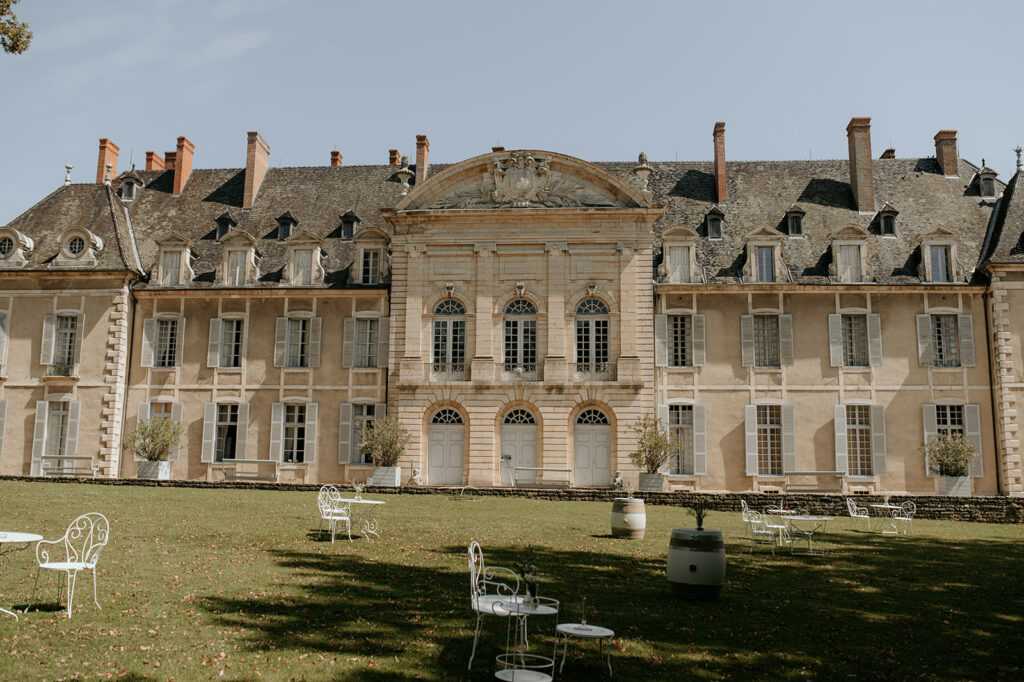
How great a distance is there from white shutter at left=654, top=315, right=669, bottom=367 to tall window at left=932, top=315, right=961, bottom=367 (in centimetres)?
696

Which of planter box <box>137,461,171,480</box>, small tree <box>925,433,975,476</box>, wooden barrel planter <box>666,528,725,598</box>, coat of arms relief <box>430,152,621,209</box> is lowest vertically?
wooden barrel planter <box>666,528,725,598</box>

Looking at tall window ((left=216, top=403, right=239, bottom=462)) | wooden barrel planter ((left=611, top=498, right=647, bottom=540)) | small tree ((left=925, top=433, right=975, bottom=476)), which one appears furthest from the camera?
tall window ((left=216, top=403, right=239, bottom=462))

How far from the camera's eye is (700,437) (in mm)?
24453

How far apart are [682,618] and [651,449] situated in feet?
49.6

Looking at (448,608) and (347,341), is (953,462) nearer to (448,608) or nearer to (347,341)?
(347,341)

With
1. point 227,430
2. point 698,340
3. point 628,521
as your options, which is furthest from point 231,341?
point 628,521

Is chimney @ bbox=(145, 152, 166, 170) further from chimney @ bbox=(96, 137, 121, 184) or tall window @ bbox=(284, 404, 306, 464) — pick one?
tall window @ bbox=(284, 404, 306, 464)

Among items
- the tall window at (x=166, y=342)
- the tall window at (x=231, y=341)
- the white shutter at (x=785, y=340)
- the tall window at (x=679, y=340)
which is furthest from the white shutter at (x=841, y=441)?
the tall window at (x=166, y=342)

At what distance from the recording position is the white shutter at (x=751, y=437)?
79.3 feet

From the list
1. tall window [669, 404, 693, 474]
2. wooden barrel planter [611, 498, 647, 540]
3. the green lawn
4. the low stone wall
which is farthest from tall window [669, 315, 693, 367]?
wooden barrel planter [611, 498, 647, 540]

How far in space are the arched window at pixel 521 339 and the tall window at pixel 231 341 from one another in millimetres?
7545

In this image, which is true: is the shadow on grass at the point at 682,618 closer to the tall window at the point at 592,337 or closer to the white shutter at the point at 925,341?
the tall window at the point at 592,337

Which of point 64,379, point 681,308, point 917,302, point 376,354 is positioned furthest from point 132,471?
point 917,302

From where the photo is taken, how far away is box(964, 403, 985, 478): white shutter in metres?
23.5
